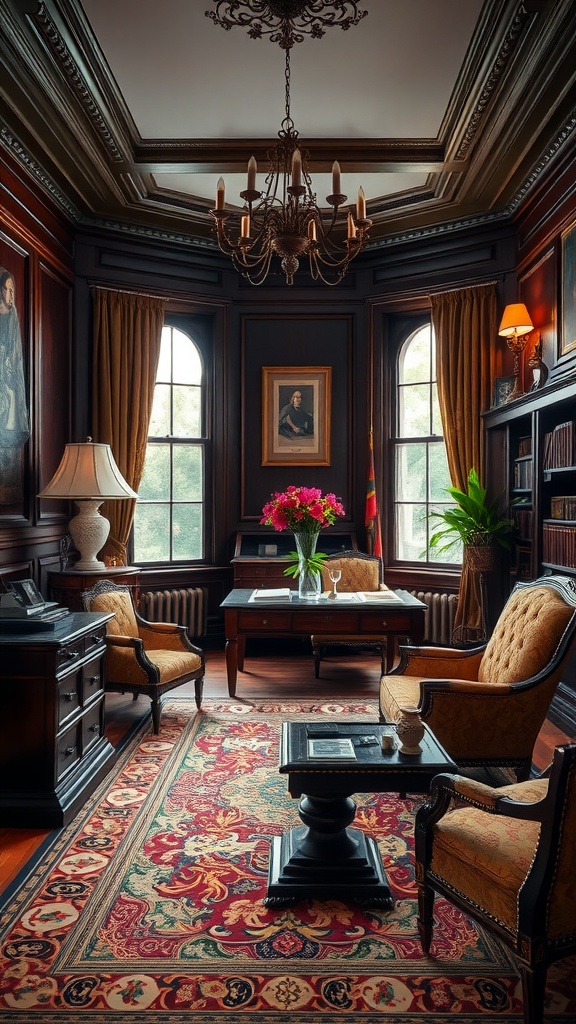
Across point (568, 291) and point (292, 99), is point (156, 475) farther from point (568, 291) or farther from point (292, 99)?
point (568, 291)

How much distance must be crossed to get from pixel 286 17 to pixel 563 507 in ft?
10.7

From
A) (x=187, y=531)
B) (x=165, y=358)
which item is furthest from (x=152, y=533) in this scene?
(x=165, y=358)

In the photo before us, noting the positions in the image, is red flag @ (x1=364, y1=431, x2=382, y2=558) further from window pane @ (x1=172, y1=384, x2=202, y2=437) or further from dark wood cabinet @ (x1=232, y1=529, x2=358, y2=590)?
window pane @ (x1=172, y1=384, x2=202, y2=437)

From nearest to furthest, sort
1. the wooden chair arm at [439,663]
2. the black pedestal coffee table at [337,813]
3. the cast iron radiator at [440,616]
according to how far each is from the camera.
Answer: the black pedestal coffee table at [337,813], the wooden chair arm at [439,663], the cast iron radiator at [440,616]

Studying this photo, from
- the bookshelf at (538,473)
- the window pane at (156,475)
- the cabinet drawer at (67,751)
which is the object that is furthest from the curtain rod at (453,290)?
the cabinet drawer at (67,751)

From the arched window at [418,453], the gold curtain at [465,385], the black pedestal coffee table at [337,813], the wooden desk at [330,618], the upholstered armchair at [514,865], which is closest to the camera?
the upholstered armchair at [514,865]

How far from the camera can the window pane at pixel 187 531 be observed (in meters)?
6.99

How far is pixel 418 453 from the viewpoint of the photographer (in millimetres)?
7023

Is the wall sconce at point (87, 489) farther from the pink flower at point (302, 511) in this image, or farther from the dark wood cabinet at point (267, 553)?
the dark wood cabinet at point (267, 553)

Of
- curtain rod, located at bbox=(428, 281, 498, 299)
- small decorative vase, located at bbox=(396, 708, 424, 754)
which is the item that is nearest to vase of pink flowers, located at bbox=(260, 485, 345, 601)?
small decorative vase, located at bbox=(396, 708, 424, 754)

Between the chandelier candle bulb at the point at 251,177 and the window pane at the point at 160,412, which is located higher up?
the chandelier candle bulb at the point at 251,177

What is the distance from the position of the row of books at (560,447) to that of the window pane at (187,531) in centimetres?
342

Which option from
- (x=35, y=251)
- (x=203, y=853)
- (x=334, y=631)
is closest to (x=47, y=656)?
(x=203, y=853)

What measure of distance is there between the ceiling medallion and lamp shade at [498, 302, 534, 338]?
2.50m
